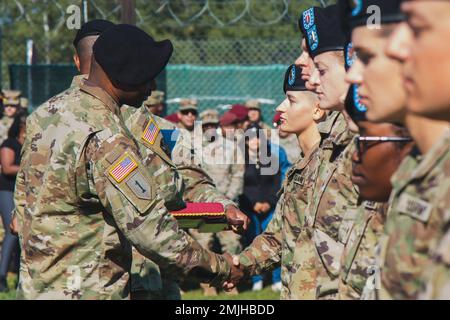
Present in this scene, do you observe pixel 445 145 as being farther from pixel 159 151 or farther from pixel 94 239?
pixel 159 151

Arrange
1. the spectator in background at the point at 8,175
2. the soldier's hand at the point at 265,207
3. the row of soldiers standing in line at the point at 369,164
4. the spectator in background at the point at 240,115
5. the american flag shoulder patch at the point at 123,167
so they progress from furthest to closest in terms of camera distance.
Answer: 1. the spectator in background at the point at 240,115
2. the soldier's hand at the point at 265,207
3. the spectator in background at the point at 8,175
4. the american flag shoulder patch at the point at 123,167
5. the row of soldiers standing in line at the point at 369,164

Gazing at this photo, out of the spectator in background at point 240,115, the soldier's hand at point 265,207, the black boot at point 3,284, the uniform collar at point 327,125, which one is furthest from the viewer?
the spectator in background at point 240,115

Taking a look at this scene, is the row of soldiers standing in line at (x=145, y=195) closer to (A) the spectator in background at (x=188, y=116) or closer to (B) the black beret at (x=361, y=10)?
→ (B) the black beret at (x=361, y=10)

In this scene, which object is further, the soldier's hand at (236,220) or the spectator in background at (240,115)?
the spectator in background at (240,115)

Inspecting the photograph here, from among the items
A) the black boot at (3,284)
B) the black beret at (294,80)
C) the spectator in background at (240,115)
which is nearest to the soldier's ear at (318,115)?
the black beret at (294,80)

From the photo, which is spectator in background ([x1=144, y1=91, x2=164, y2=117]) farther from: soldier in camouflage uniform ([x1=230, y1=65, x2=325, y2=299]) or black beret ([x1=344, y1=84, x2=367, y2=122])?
black beret ([x1=344, y1=84, x2=367, y2=122])

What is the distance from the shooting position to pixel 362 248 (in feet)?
12.9

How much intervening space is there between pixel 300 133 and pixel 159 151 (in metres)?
0.86

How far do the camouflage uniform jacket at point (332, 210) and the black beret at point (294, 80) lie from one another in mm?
1012

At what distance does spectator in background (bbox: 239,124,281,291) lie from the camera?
1170 centimetres

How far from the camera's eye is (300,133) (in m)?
5.89

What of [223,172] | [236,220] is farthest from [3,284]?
[236,220]

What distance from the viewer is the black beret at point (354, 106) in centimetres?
382

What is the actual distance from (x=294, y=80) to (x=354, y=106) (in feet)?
6.86
